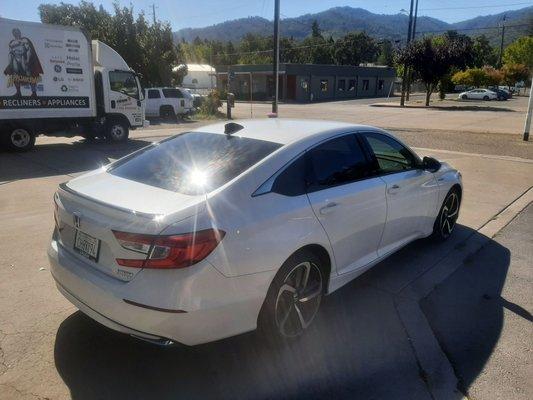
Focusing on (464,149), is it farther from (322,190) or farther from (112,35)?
(112,35)

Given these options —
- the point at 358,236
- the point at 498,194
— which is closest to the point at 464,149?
the point at 498,194

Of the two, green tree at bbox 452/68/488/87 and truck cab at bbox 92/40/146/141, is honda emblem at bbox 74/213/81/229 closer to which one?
truck cab at bbox 92/40/146/141

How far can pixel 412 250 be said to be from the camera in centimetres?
516

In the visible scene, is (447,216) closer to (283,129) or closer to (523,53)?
(283,129)

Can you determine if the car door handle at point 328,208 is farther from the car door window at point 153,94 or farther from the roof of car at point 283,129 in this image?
the car door window at point 153,94

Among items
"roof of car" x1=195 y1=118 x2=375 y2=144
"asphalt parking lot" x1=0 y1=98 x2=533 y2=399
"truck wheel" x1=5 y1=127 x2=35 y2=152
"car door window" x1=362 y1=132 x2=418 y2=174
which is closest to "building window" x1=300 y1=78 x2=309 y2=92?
"truck wheel" x1=5 y1=127 x2=35 y2=152

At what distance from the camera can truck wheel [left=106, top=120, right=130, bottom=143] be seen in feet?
47.3

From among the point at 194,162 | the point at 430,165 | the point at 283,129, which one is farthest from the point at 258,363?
the point at 430,165

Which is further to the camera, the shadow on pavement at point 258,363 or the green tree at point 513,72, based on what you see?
the green tree at point 513,72

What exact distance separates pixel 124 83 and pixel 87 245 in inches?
507

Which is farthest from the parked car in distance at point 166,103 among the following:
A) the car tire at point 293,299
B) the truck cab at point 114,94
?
the car tire at point 293,299

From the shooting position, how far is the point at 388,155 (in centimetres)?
442

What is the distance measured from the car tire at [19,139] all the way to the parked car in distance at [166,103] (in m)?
12.8

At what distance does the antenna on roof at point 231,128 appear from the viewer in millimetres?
3766
